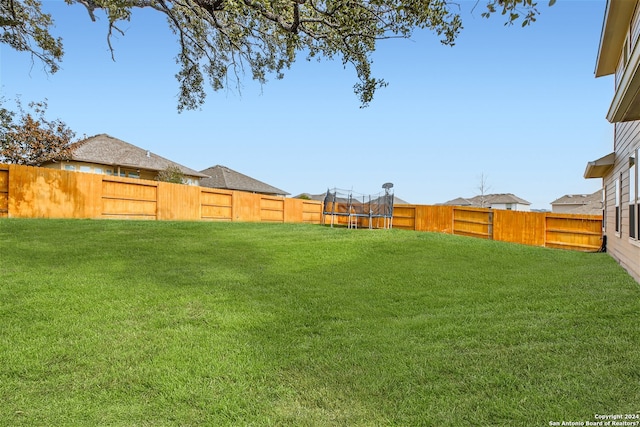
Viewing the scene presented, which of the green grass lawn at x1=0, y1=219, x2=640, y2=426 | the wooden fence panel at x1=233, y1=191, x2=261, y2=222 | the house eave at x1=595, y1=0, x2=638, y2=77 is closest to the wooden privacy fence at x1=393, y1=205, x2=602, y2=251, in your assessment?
the house eave at x1=595, y1=0, x2=638, y2=77

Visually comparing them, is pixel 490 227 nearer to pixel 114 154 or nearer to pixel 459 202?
pixel 114 154

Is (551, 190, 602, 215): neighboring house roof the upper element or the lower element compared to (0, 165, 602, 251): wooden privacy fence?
upper

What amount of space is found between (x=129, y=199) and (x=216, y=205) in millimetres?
4119

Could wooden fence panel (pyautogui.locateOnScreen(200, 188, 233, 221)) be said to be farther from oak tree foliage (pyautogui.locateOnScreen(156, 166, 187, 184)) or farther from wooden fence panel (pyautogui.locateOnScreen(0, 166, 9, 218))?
oak tree foliage (pyautogui.locateOnScreen(156, 166, 187, 184))

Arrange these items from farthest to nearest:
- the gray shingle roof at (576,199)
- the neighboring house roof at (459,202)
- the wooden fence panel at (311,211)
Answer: the neighboring house roof at (459,202)
the gray shingle roof at (576,199)
the wooden fence panel at (311,211)

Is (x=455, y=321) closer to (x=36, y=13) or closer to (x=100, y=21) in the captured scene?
(x=100, y=21)

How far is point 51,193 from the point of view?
1180cm

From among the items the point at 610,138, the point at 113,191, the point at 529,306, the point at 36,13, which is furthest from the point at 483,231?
the point at 36,13

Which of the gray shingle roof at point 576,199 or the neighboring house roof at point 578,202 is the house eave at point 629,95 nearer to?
the neighboring house roof at point 578,202

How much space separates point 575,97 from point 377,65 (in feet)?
17.1

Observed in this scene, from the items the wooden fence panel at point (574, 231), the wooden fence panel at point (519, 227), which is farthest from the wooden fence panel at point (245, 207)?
the wooden fence panel at point (574, 231)

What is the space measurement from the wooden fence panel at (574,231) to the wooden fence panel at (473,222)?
2318mm

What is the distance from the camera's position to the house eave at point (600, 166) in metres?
9.57

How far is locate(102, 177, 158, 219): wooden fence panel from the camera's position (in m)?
13.1
